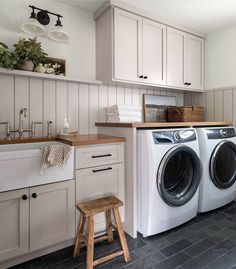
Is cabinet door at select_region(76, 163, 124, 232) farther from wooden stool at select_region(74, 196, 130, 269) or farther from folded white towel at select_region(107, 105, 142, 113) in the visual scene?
folded white towel at select_region(107, 105, 142, 113)

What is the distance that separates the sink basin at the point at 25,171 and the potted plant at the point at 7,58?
76 cm

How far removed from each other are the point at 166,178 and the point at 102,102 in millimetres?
1106

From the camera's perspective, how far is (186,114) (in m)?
2.40

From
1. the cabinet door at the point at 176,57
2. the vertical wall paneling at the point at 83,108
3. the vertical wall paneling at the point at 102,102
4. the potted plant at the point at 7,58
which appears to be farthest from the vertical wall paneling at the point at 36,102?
the cabinet door at the point at 176,57

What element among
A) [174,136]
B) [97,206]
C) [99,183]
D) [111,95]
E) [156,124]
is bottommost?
[97,206]

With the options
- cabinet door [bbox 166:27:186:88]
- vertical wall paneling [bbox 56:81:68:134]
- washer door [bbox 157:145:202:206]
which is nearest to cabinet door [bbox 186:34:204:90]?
cabinet door [bbox 166:27:186:88]

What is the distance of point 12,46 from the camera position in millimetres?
1863

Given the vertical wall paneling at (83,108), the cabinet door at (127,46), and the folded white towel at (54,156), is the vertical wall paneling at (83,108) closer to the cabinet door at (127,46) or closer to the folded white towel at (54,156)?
the cabinet door at (127,46)

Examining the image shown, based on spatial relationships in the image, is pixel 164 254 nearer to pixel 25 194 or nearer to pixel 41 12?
pixel 25 194

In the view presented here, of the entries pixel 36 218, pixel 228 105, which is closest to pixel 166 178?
pixel 36 218

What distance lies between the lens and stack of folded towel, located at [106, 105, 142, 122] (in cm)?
214

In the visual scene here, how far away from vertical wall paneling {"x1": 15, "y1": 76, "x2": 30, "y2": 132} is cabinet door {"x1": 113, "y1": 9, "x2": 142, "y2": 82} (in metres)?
0.87

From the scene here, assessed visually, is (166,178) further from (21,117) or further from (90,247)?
(21,117)

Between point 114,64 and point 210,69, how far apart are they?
153cm
